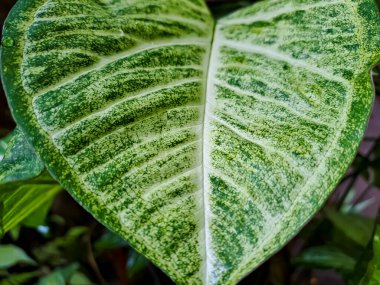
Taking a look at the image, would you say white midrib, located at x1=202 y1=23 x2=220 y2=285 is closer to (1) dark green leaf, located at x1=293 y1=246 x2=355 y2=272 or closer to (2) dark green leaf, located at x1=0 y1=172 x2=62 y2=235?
(2) dark green leaf, located at x1=0 y1=172 x2=62 y2=235

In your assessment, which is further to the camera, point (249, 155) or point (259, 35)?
point (259, 35)

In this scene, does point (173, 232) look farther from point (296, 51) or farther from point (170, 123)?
point (296, 51)

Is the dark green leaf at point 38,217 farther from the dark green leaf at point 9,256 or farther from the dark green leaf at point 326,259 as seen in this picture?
the dark green leaf at point 326,259

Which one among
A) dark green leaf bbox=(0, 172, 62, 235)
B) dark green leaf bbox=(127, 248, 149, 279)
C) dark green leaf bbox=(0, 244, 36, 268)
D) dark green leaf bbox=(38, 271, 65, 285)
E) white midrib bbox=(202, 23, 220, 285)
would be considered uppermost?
white midrib bbox=(202, 23, 220, 285)

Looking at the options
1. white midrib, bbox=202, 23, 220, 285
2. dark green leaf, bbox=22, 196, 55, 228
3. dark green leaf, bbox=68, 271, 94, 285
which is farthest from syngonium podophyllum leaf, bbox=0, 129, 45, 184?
dark green leaf, bbox=68, 271, 94, 285

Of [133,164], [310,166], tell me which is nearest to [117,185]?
[133,164]

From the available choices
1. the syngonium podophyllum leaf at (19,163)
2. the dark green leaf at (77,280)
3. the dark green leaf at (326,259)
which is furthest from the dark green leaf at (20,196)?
the dark green leaf at (326,259)
